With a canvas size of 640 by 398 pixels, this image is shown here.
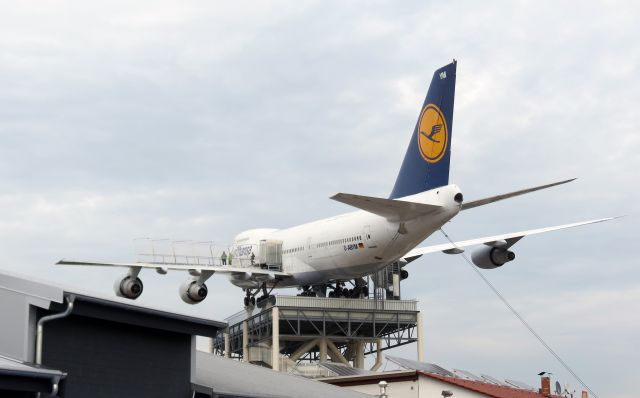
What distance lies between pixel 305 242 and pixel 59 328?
45602mm

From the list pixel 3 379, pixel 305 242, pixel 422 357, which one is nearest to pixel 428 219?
pixel 305 242

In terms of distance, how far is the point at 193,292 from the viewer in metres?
60.8

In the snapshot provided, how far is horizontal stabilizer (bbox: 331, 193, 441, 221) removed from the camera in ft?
155

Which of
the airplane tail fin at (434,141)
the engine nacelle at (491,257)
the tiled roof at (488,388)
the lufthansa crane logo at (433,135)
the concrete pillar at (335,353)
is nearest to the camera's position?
the tiled roof at (488,388)

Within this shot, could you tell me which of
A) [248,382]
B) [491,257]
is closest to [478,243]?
[491,257]

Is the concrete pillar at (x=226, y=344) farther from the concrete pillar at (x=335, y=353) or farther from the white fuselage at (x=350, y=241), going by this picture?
the concrete pillar at (x=335, y=353)

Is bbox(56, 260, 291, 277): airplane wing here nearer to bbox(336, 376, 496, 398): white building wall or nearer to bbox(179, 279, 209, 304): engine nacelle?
bbox(179, 279, 209, 304): engine nacelle

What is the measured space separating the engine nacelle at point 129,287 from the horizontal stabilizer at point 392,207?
16590 mm

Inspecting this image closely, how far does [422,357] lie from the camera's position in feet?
220

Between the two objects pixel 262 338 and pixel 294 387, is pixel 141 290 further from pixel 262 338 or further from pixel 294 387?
pixel 294 387

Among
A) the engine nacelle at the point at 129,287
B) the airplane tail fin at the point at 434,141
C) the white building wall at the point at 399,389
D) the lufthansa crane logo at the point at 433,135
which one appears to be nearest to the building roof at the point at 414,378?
the white building wall at the point at 399,389

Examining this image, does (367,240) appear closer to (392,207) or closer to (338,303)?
(392,207)

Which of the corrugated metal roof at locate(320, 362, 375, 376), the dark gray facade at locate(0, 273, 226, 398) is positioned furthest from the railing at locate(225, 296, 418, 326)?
the dark gray facade at locate(0, 273, 226, 398)

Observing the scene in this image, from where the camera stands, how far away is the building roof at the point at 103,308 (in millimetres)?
16781
